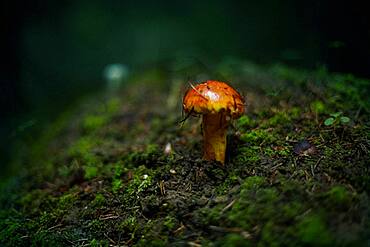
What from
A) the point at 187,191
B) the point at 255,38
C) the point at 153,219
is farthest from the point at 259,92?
the point at 255,38

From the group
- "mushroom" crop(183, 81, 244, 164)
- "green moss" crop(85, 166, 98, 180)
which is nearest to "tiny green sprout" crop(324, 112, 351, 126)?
"mushroom" crop(183, 81, 244, 164)

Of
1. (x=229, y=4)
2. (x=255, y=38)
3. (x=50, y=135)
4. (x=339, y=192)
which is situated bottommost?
(x=50, y=135)

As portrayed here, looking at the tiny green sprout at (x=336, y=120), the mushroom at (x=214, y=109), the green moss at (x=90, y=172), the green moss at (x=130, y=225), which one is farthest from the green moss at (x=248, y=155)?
the green moss at (x=90, y=172)

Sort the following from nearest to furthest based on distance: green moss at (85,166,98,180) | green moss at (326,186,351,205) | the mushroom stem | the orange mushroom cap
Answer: green moss at (326,186,351,205) → the orange mushroom cap → the mushroom stem → green moss at (85,166,98,180)

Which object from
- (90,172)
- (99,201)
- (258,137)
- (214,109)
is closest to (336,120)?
(258,137)

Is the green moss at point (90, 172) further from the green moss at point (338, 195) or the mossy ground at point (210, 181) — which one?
the green moss at point (338, 195)

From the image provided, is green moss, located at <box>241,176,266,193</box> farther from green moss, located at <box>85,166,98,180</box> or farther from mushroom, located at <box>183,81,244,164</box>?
green moss, located at <box>85,166,98,180</box>

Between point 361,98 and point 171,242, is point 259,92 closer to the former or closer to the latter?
point 361,98
